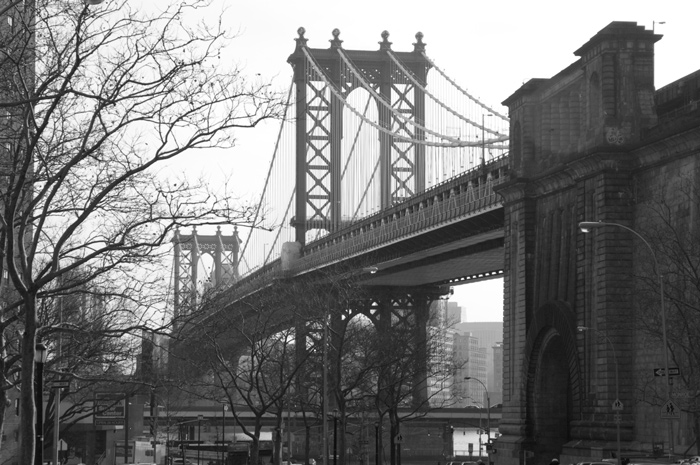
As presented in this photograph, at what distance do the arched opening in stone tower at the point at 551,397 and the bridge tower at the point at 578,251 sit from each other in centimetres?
5

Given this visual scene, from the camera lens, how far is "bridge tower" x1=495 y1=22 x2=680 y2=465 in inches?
2117

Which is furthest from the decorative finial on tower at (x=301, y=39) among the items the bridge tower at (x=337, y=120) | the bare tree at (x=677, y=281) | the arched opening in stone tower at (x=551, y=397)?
the bare tree at (x=677, y=281)

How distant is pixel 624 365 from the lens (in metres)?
53.7

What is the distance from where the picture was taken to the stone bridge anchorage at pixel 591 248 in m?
52.0

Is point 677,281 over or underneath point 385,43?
underneath

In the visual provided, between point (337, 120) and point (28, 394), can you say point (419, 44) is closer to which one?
point (337, 120)

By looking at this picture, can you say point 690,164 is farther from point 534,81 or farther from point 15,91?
point 15,91

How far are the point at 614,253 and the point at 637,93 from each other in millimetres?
7067

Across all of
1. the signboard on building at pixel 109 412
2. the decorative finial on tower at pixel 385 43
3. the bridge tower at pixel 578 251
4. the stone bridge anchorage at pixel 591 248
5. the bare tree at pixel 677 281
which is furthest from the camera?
the decorative finial on tower at pixel 385 43

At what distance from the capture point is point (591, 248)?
185 ft

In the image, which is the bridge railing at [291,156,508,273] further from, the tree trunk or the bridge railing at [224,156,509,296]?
the tree trunk

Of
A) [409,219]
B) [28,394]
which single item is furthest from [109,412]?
Result: [409,219]

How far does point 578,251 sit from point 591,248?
145 centimetres

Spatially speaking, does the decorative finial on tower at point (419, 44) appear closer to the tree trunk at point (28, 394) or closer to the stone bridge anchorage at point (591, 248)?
the stone bridge anchorage at point (591, 248)
